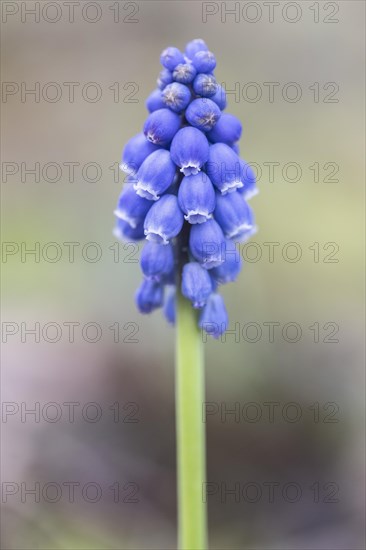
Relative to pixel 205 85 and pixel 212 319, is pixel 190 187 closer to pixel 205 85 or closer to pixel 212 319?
pixel 205 85

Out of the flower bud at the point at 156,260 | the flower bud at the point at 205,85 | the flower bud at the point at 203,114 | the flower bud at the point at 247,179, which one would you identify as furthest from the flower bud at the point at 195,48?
the flower bud at the point at 156,260

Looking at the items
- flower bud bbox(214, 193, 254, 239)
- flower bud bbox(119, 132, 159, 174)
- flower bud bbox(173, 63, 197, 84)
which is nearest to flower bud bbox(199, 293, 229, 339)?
flower bud bbox(214, 193, 254, 239)

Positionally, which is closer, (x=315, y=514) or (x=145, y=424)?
(x=315, y=514)

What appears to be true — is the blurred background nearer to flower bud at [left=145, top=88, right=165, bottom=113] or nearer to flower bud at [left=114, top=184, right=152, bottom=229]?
flower bud at [left=114, top=184, right=152, bottom=229]

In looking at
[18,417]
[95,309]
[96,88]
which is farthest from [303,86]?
[18,417]

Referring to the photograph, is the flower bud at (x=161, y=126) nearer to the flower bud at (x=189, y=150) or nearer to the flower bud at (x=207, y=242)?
the flower bud at (x=189, y=150)

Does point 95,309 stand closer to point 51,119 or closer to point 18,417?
point 18,417

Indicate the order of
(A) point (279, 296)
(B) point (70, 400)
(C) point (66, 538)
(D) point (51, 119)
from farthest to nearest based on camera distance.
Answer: (D) point (51, 119) < (A) point (279, 296) < (B) point (70, 400) < (C) point (66, 538)

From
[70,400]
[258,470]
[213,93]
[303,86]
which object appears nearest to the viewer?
[213,93]
